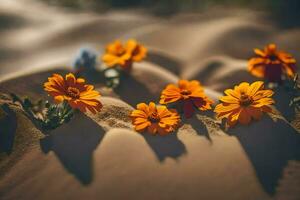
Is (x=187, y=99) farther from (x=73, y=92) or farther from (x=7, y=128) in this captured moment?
(x=7, y=128)

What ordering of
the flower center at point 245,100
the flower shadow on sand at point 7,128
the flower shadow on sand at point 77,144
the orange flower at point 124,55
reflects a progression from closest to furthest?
the flower shadow on sand at point 77,144, the flower shadow on sand at point 7,128, the flower center at point 245,100, the orange flower at point 124,55

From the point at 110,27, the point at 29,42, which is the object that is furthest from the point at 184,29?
the point at 29,42

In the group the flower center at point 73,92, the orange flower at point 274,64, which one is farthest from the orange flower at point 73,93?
the orange flower at point 274,64

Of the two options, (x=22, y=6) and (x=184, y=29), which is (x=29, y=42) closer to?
(x=22, y=6)

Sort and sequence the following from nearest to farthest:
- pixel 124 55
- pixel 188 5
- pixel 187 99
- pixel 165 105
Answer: pixel 187 99 → pixel 165 105 → pixel 124 55 → pixel 188 5

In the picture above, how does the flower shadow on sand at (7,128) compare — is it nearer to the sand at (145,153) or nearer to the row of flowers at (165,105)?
the sand at (145,153)

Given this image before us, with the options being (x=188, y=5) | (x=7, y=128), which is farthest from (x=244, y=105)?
(x=188, y=5)
